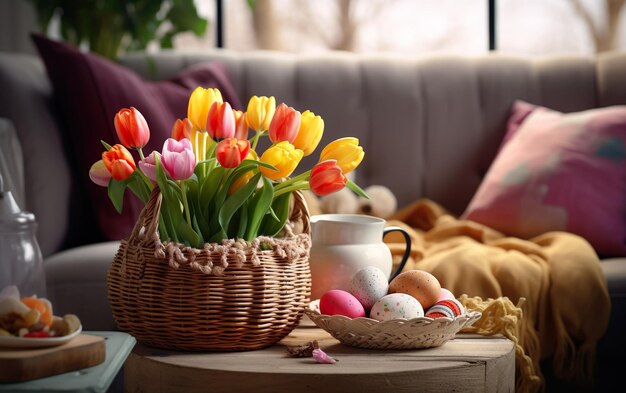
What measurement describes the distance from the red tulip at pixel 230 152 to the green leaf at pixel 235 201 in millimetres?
44

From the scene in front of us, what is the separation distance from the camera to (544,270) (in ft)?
5.54

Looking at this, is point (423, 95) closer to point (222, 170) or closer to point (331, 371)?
point (222, 170)

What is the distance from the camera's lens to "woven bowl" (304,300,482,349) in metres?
1.01

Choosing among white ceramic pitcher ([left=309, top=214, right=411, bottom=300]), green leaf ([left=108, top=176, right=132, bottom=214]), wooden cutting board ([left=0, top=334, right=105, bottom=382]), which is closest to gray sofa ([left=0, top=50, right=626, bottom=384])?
white ceramic pitcher ([left=309, top=214, right=411, bottom=300])

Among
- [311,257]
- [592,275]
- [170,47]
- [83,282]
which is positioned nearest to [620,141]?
[592,275]

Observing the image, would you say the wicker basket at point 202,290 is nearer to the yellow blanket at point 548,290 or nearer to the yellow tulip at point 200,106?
the yellow tulip at point 200,106

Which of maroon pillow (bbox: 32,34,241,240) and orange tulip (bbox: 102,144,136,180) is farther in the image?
maroon pillow (bbox: 32,34,241,240)

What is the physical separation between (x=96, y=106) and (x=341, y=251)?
101 centimetres

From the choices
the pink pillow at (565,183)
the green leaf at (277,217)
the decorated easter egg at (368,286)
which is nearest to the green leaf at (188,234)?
the green leaf at (277,217)

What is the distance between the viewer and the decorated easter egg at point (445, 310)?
1073 mm

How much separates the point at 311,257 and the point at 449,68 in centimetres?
135

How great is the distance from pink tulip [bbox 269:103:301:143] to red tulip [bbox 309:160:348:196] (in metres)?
0.07

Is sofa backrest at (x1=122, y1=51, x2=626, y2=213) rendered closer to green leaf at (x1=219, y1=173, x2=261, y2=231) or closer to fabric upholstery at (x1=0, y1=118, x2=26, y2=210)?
fabric upholstery at (x1=0, y1=118, x2=26, y2=210)

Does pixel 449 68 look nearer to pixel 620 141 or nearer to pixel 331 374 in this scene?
pixel 620 141
